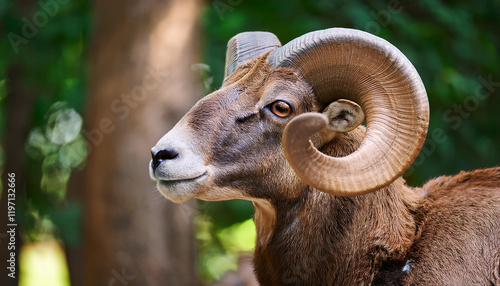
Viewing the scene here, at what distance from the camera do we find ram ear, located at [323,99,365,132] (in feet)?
16.1

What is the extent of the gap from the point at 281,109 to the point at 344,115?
52cm

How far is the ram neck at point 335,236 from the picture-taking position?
480 centimetres

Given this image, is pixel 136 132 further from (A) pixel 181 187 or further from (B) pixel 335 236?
(B) pixel 335 236

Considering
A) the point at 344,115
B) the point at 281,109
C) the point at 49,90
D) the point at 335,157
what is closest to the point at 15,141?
the point at 49,90

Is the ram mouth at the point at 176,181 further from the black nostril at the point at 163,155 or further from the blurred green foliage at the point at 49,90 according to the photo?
the blurred green foliage at the point at 49,90

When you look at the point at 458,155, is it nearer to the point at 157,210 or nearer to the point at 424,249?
the point at 157,210

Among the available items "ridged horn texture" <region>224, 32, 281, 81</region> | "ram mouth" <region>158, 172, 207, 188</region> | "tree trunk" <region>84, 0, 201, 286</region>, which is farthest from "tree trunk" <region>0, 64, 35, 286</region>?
"ram mouth" <region>158, 172, 207, 188</region>

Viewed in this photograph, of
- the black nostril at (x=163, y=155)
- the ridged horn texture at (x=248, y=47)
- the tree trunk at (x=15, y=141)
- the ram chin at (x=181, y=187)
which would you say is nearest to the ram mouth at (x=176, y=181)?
the ram chin at (x=181, y=187)

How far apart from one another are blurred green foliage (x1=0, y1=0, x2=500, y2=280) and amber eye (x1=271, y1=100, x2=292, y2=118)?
17.2 ft

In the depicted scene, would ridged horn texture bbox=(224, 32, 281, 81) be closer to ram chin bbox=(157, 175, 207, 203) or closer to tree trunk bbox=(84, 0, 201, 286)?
ram chin bbox=(157, 175, 207, 203)

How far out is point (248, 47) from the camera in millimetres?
5711

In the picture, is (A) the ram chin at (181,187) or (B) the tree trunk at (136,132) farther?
(B) the tree trunk at (136,132)

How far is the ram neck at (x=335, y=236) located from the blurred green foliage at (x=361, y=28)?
5280mm

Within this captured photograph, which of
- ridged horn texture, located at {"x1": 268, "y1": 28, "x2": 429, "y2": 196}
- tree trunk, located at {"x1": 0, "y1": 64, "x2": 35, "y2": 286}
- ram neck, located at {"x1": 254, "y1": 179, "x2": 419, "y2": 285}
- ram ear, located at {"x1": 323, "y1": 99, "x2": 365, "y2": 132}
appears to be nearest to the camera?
ridged horn texture, located at {"x1": 268, "y1": 28, "x2": 429, "y2": 196}
